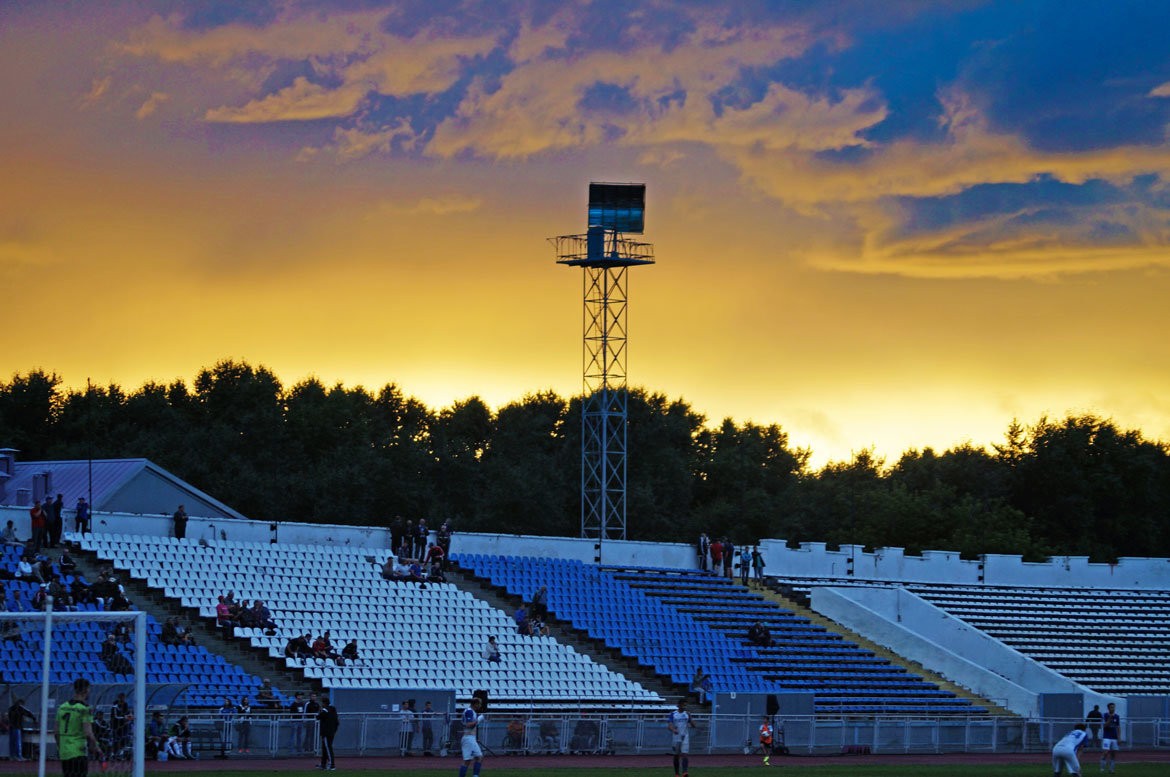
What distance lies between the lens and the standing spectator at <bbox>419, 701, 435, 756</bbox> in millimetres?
38531

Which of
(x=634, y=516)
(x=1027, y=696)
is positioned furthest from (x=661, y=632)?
(x=634, y=516)

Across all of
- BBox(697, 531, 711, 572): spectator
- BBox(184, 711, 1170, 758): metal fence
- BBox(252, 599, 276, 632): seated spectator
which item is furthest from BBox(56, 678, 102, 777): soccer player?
BBox(697, 531, 711, 572): spectator

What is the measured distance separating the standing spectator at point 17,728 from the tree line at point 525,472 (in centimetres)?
4887

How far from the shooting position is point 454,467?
91688 mm

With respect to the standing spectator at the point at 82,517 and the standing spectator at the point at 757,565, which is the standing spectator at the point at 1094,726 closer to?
the standing spectator at the point at 757,565

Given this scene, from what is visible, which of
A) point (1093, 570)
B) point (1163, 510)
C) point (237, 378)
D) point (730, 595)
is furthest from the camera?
point (237, 378)

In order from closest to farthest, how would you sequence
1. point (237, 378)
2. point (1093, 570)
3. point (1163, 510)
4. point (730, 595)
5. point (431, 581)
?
point (431, 581) < point (730, 595) < point (1093, 570) < point (1163, 510) < point (237, 378)

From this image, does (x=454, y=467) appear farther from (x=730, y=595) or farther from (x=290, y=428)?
(x=730, y=595)

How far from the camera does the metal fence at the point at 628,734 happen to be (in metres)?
36.3

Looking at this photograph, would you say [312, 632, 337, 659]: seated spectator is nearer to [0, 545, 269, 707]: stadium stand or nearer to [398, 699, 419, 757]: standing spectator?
[0, 545, 269, 707]: stadium stand

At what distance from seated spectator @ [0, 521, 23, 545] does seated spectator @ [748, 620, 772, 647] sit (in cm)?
2076

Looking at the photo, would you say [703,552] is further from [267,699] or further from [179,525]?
[267,699]

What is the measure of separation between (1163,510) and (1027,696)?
1613 inches

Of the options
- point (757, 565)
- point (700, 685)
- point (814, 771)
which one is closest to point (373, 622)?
point (700, 685)
